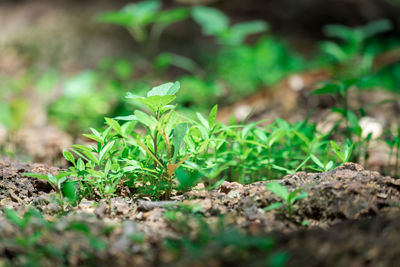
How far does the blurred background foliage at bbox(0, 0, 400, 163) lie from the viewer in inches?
139

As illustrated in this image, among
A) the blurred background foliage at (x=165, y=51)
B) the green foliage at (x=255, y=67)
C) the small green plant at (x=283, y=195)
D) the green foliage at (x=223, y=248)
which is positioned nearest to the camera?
the green foliage at (x=223, y=248)

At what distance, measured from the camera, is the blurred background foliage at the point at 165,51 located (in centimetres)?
354

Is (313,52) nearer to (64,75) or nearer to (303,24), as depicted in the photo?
(303,24)

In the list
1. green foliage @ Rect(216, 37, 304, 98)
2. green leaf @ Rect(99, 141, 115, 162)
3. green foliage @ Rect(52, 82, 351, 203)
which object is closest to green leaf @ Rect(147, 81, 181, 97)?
green foliage @ Rect(52, 82, 351, 203)

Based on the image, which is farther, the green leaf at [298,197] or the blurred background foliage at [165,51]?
the blurred background foliage at [165,51]

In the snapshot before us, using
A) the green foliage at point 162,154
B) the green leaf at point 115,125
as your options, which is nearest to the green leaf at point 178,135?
the green foliage at point 162,154

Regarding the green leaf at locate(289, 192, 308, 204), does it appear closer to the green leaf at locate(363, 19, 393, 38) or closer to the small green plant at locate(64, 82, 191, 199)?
the small green plant at locate(64, 82, 191, 199)

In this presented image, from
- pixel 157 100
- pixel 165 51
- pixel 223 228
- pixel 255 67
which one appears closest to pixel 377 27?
pixel 255 67

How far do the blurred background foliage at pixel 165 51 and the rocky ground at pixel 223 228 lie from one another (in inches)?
59.8

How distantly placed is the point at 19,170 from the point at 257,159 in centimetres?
111

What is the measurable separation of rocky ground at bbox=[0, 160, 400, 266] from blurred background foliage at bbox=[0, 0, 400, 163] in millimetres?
1518

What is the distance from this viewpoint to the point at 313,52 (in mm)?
5613

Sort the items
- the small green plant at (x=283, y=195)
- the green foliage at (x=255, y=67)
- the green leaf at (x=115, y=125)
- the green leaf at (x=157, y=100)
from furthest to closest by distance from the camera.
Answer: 1. the green foliage at (x=255, y=67)
2. the green leaf at (x=115, y=125)
3. the green leaf at (x=157, y=100)
4. the small green plant at (x=283, y=195)

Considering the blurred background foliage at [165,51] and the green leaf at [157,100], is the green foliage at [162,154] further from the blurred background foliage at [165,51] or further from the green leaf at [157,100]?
the blurred background foliage at [165,51]
